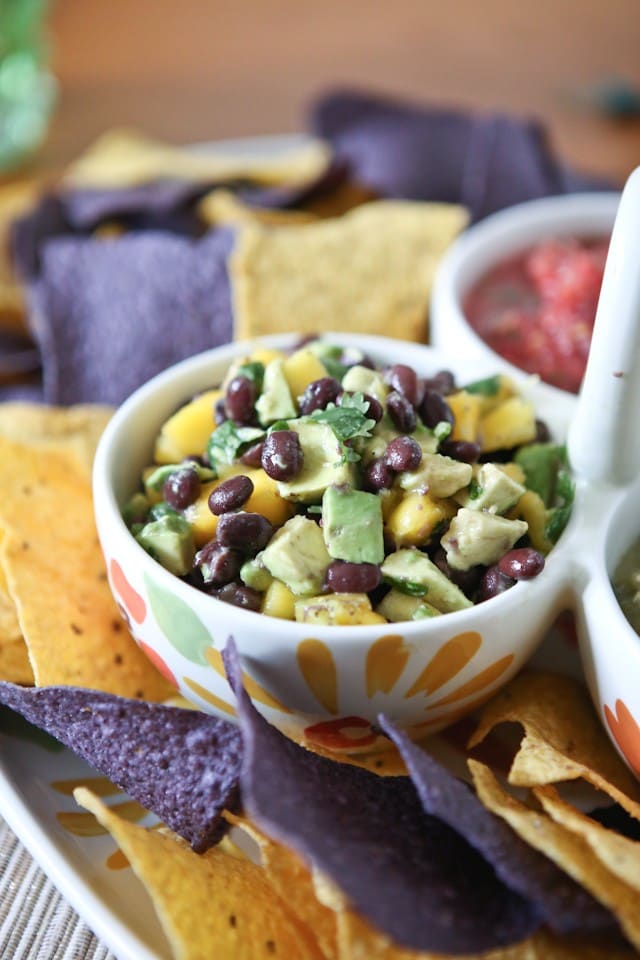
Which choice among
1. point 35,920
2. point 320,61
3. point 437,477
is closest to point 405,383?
point 437,477

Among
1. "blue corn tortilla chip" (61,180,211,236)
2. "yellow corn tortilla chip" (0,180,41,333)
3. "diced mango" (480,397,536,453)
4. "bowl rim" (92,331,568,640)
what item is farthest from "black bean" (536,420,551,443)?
"yellow corn tortilla chip" (0,180,41,333)

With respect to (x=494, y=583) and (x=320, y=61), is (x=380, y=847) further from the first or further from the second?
(x=320, y=61)

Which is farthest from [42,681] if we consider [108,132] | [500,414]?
[108,132]

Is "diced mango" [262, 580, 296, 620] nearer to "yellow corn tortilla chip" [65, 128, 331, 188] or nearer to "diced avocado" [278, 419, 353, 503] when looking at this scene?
"diced avocado" [278, 419, 353, 503]

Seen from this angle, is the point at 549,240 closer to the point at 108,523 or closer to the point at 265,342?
the point at 265,342

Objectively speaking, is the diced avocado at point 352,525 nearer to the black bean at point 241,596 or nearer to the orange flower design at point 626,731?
the black bean at point 241,596
